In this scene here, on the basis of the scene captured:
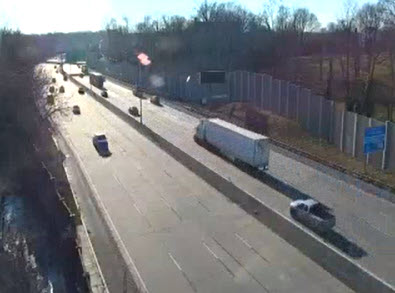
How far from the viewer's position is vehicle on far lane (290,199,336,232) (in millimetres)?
16359

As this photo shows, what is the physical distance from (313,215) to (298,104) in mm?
18677

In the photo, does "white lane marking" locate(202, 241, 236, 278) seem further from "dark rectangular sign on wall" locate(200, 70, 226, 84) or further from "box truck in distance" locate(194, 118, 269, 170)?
"dark rectangular sign on wall" locate(200, 70, 226, 84)

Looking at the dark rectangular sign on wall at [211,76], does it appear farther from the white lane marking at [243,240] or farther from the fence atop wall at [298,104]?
the white lane marking at [243,240]

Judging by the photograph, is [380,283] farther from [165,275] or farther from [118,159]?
[118,159]

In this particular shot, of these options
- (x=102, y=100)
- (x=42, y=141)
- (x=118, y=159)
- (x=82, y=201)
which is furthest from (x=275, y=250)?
(x=102, y=100)

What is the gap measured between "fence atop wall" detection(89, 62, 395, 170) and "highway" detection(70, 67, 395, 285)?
9.93 feet

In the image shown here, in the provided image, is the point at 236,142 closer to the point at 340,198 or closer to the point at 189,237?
the point at 340,198

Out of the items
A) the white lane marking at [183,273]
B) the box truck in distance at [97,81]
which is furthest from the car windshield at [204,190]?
the box truck in distance at [97,81]

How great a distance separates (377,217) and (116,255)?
30.3 ft

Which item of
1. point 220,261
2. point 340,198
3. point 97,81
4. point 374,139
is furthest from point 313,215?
point 97,81

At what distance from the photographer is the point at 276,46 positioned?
6562 centimetres

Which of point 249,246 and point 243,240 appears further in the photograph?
point 243,240

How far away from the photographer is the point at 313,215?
16672mm

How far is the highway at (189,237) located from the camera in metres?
13.7
